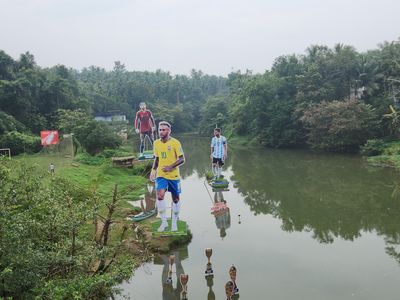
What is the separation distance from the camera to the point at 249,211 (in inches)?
587

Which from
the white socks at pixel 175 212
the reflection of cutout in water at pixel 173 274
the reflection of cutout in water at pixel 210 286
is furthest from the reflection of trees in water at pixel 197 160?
the reflection of cutout in water at pixel 210 286

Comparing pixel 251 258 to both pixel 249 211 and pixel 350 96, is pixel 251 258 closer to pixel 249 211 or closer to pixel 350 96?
pixel 249 211

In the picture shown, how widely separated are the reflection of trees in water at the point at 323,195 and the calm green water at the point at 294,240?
0.11 ft

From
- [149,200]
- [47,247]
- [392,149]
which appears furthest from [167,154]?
[392,149]

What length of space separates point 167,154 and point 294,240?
407 cm

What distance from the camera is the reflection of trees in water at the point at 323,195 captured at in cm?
1284

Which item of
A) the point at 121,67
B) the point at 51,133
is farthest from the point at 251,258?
the point at 121,67

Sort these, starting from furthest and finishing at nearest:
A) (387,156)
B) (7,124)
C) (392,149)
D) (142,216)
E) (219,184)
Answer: (7,124) < (392,149) < (387,156) < (219,184) < (142,216)

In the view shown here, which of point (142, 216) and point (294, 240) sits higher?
point (142, 216)

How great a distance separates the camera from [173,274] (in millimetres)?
9594

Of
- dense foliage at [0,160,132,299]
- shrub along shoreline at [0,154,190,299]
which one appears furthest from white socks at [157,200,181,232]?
dense foliage at [0,160,132,299]

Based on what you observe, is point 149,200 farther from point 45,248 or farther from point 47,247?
point 45,248

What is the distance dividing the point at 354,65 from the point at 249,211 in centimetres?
2056

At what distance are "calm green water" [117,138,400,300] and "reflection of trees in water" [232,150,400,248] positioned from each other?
0.11ft
